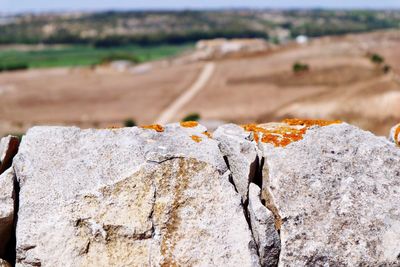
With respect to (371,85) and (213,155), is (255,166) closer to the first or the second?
(213,155)

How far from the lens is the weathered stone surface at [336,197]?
783 centimetres

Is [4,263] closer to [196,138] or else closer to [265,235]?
[196,138]

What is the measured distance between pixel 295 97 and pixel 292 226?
5405 centimetres

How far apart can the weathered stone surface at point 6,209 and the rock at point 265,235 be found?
3.98 metres

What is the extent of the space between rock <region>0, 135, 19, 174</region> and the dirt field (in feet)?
108

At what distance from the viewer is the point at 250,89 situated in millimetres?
67625

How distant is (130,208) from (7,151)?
2684 mm

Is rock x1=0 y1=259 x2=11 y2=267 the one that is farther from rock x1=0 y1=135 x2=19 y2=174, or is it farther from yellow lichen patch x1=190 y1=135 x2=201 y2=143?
yellow lichen patch x1=190 y1=135 x2=201 y2=143

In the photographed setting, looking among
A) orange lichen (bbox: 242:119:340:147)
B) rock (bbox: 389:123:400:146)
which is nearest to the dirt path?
orange lichen (bbox: 242:119:340:147)

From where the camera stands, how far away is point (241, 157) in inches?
338

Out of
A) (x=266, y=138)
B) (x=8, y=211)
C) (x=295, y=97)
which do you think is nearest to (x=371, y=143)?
(x=266, y=138)

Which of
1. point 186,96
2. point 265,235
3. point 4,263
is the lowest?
point 186,96

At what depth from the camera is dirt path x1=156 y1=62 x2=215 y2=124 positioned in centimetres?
5617

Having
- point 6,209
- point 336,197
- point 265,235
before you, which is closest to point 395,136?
point 336,197
